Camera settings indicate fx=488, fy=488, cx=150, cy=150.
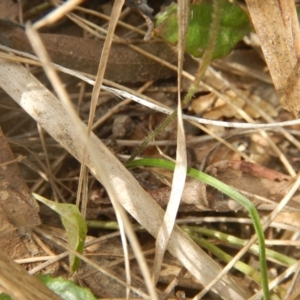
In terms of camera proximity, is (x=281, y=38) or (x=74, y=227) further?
(x=281, y=38)

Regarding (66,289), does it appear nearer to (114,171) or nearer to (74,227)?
(74,227)

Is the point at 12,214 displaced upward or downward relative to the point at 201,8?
downward

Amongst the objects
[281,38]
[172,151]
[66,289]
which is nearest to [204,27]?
[281,38]

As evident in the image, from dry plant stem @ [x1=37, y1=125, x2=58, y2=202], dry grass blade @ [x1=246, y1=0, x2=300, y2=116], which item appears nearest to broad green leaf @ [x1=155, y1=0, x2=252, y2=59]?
dry grass blade @ [x1=246, y1=0, x2=300, y2=116]

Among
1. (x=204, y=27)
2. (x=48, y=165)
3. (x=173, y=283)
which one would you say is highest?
(x=204, y=27)

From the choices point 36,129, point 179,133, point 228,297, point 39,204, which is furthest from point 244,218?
point 36,129

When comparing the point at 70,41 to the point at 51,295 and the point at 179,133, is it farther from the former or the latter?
the point at 51,295
